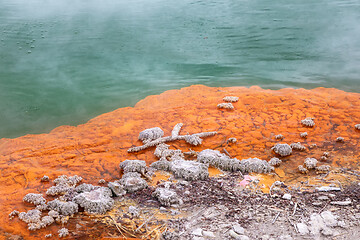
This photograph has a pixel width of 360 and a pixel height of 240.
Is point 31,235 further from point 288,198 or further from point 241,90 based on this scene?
point 241,90

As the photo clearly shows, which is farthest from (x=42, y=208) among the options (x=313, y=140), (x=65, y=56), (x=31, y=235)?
(x=65, y=56)

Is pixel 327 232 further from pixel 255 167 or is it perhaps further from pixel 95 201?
pixel 95 201

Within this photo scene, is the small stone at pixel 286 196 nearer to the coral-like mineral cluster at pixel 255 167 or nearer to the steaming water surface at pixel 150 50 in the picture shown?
the coral-like mineral cluster at pixel 255 167

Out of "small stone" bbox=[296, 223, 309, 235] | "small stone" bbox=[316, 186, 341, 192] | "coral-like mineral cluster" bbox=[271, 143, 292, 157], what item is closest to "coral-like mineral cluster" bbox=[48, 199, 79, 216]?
"small stone" bbox=[296, 223, 309, 235]

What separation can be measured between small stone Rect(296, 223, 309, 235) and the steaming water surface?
4.84 meters

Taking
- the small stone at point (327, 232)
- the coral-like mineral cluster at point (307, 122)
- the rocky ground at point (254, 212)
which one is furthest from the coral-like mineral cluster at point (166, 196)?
the coral-like mineral cluster at point (307, 122)

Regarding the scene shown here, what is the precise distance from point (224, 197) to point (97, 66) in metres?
7.07

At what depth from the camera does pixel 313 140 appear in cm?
489

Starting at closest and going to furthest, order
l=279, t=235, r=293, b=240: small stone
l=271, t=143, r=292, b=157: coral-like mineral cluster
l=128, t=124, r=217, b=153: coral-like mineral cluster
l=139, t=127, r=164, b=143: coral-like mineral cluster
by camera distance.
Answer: l=279, t=235, r=293, b=240: small stone < l=271, t=143, r=292, b=157: coral-like mineral cluster < l=128, t=124, r=217, b=153: coral-like mineral cluster < l=139, t=127, r=164, b=143: coral-like mineral cluster

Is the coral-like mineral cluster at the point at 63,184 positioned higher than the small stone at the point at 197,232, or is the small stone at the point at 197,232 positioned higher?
the small stone at the point at 197,232

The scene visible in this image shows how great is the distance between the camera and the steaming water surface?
7188mm

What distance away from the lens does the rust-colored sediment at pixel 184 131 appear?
13.1 ft

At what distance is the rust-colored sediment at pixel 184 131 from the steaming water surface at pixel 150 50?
79 cm

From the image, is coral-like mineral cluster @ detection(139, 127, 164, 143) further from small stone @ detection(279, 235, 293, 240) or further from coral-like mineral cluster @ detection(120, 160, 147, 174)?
small stone @ detection(279, 235, 293, 240)
